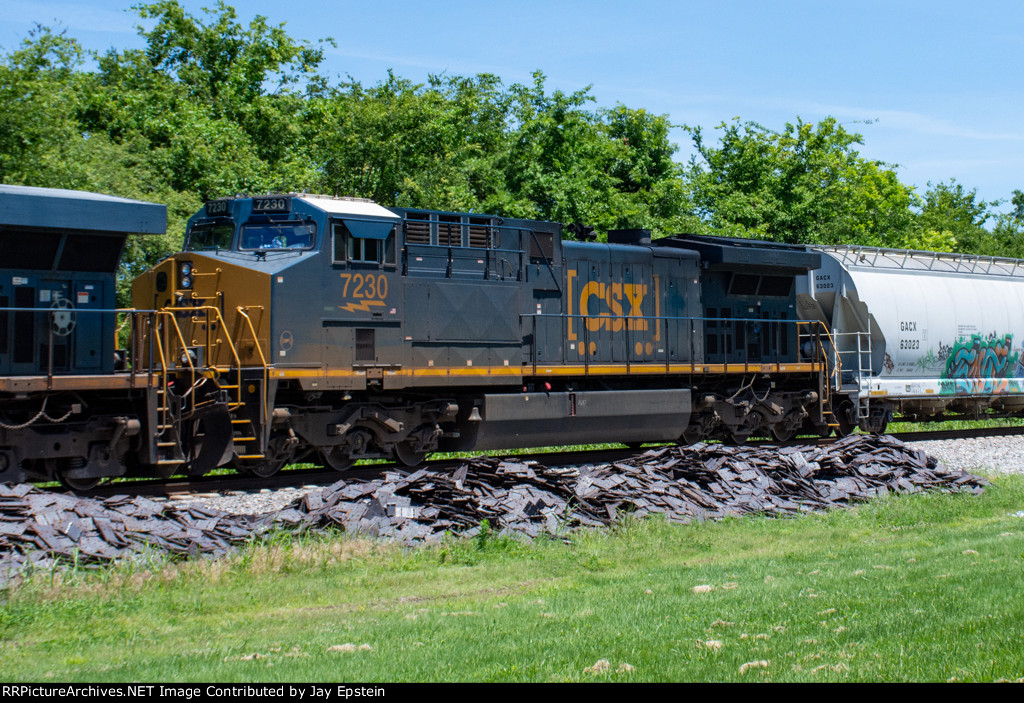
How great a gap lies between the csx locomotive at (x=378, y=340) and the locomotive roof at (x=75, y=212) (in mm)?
23

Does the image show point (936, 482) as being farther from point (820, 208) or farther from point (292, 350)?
point (820, 208)

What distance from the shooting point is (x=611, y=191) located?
3005 cm

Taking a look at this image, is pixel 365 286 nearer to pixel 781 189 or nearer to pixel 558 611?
pixel 558 611

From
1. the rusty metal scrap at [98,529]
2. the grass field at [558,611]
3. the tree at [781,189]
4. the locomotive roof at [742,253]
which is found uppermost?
the tree at [781,189]

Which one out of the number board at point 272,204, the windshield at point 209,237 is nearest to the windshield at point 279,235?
the number board at point 272,204

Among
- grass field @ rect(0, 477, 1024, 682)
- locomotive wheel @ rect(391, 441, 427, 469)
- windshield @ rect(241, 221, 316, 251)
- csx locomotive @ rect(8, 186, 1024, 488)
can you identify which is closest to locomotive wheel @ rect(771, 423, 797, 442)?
csx locomotive @ rect(8, 186, 1024, 488)

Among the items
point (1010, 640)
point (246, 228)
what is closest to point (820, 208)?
point (246, 228)

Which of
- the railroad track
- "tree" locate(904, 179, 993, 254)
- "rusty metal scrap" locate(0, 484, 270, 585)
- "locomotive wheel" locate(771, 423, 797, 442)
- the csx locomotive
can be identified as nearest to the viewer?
"rusty metal scrap" locate(0, 484, 270, 585)

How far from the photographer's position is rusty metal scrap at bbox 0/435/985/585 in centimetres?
834

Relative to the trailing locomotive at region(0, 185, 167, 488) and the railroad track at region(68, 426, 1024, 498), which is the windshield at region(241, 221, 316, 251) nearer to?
the trailing locomotive at region(0, 185, 167, 488)

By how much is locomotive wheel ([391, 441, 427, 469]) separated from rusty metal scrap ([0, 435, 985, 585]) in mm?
2692

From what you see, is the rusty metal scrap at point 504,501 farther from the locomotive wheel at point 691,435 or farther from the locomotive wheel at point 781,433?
the locomotive wheel at point 781,433

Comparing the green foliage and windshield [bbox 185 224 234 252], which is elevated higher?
the green foliage

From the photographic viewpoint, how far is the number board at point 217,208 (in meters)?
13.3
